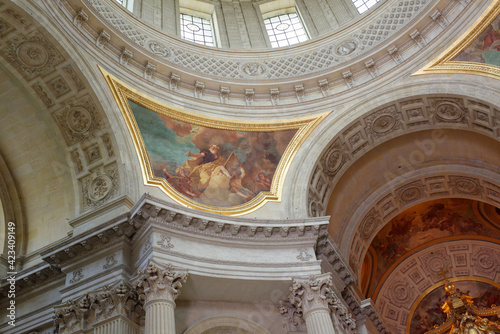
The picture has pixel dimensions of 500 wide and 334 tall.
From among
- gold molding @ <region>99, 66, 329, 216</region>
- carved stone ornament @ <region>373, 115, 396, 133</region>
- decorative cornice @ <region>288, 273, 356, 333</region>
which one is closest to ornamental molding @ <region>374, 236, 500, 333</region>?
carved stone ornament @ <region>373, 115, 396, 133</region>

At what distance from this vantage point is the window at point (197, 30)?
19.0m

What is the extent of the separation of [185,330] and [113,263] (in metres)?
2.26

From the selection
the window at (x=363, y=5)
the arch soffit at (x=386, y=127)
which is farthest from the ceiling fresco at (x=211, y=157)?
the window at (x=363, y=5)

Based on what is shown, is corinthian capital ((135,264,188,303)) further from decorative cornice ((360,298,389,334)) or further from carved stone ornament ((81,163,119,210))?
decorative cornice ((360,298,389,334))

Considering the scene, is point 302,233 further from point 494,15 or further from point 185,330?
point 494,15

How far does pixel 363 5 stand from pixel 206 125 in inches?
306

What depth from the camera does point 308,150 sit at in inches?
623

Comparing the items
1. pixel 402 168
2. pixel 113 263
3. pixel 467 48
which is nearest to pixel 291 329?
pixel 113 263

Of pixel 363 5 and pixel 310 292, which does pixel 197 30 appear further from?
pixel 310 292

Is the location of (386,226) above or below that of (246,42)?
below

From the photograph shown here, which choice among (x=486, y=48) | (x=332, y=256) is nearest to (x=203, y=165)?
(x=332, y=256)

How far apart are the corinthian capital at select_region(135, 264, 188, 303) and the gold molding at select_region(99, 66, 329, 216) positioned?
3006mm

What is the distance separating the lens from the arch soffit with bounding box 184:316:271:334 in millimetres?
12270

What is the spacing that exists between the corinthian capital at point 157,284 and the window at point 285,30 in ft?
35.6
